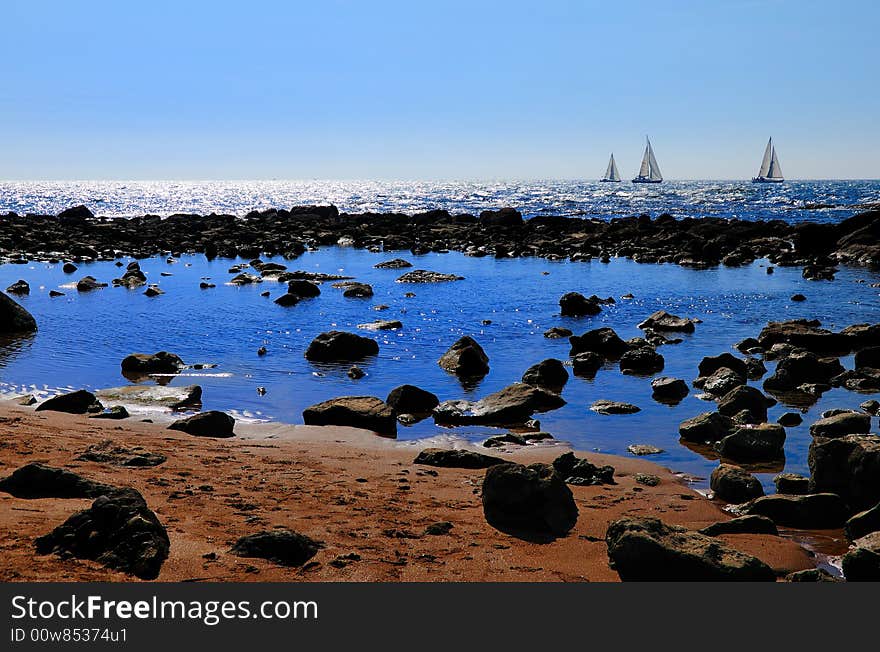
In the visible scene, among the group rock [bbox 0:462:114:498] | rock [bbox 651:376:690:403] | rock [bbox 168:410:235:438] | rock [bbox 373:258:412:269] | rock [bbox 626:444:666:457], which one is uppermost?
rock [bbox 373:258:412:269]

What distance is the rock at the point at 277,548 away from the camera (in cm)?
1005

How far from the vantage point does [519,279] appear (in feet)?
170

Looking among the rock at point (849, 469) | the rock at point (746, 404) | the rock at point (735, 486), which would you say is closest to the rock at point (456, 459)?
the rock at point (735, 486)

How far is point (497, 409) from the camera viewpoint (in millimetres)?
20078

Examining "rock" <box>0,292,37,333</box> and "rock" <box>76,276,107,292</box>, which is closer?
"rock" <box>0,292,37,333</box>

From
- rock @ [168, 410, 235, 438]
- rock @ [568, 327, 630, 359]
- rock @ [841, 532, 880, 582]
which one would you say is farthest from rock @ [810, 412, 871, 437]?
rock @ [168, 410, 235, 438]

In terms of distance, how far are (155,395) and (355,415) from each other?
550 cm

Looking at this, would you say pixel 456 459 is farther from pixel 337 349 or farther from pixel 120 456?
pixel 337 349

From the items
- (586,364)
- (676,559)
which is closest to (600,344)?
(586,364)

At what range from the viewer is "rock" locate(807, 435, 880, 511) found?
1330cm

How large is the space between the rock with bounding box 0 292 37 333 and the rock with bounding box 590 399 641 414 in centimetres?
2240

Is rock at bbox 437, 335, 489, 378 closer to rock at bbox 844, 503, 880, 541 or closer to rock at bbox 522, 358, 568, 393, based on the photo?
rock at bbox 522, 358, 568, 393

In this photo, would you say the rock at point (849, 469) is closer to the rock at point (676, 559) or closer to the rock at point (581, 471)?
the rock at point (581, 471)

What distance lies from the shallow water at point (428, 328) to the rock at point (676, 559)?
5995mm
